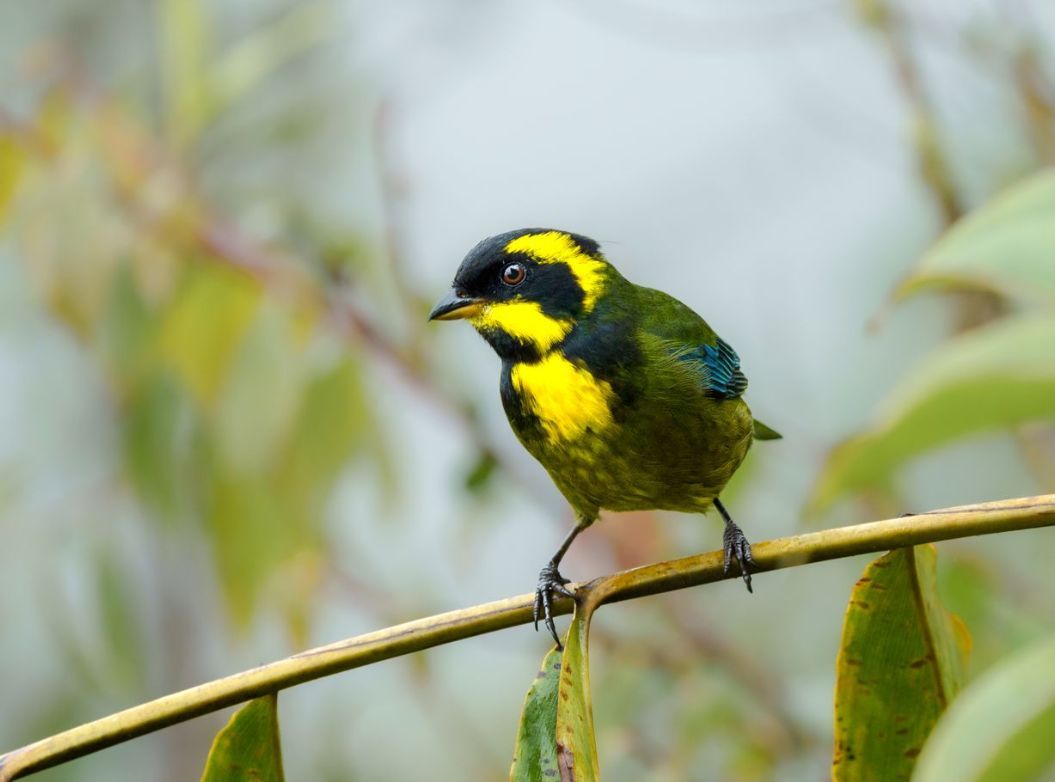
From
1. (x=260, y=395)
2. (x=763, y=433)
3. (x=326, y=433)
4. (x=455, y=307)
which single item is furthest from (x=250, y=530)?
(x=763, y=433)

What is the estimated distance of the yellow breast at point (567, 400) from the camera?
271cm

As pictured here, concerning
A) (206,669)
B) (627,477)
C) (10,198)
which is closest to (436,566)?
(206,669)

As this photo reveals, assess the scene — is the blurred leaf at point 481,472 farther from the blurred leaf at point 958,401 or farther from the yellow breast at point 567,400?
the blurred leaf at point 958,401

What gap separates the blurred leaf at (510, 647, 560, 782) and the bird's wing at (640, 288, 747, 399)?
1.28 meters

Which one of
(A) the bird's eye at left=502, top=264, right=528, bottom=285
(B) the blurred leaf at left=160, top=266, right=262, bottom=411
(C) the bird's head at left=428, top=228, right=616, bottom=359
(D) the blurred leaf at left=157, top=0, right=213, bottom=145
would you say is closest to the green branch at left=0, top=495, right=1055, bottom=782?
(C) the bird's head at left=428, top=228, right=616, bottom=359

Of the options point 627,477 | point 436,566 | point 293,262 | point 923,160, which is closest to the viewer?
point 627,477

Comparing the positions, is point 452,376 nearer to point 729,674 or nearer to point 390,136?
point 390,136

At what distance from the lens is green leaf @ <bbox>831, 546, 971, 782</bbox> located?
1600 mm

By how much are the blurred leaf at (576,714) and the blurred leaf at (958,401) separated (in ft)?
1.39

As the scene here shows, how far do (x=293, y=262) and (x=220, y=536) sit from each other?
29.5 inches

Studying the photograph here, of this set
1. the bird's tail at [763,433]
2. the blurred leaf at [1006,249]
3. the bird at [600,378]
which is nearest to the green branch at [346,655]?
the blurred leaf at [1006,249]

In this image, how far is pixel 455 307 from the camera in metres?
2.98

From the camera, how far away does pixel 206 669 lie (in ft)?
24.8

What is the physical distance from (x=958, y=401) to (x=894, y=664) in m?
0.34
